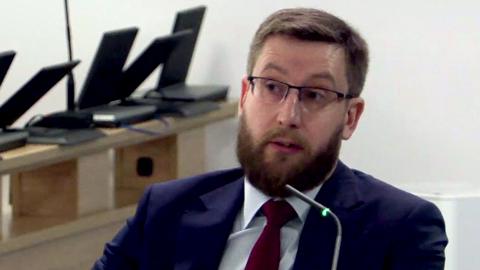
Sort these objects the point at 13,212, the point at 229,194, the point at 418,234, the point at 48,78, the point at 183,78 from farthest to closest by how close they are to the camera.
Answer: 1. the point at 183,78
2. the point at 13,212
3. the point at 48,78
4. the point at 229,194
5. the point at 418,234

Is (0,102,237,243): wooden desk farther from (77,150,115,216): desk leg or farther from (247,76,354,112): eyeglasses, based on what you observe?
(247,76,354,112): eyeglasses

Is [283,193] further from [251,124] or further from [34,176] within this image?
[34,176]

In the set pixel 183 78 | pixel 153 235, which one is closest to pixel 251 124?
pixel 153 235

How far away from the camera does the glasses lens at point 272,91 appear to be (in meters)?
1.85

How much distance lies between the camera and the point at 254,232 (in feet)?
6.32

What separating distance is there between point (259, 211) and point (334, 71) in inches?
11.5

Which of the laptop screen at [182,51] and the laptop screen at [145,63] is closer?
the laptop screen at [145,63]

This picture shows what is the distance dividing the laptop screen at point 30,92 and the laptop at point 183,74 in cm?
65

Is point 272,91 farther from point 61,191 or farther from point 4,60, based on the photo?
point 61,191

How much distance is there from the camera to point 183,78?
12.9ft

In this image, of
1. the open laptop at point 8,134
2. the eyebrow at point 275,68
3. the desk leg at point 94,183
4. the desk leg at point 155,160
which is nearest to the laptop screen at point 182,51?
the desk leg at point 155,160

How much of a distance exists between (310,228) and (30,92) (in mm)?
1445

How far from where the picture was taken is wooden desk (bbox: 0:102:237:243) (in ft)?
10.2

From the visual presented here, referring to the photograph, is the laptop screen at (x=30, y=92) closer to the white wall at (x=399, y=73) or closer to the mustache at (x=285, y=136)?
the white wall at (x=399, y=73)
